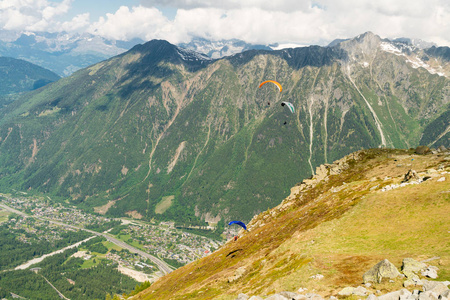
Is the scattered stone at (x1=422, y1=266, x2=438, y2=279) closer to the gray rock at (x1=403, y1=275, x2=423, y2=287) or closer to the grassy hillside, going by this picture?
the grassy hillside

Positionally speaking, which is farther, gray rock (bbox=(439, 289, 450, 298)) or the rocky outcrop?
the rocky outcrop

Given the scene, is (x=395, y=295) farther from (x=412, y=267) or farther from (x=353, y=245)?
(x=353, y=245)

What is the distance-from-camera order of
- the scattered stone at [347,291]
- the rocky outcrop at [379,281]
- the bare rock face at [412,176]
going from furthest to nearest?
the bare rock face at [412,176] < the scattered stone at [347,291] < the rocky outcrop at [379,281]

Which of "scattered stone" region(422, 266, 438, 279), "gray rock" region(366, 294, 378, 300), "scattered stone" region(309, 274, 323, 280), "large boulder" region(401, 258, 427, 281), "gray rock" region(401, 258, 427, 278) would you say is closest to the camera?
"gray rock" region(366, 294, 378, 300)

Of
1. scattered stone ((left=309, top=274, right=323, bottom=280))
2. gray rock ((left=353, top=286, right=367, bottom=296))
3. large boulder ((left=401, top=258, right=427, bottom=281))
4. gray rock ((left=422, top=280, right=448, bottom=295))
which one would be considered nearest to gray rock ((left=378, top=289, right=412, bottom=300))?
gray rock ((left=422, top=280, right=448, bottom=295))

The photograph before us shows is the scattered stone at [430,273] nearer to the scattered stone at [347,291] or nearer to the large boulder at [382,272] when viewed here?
the large boulder at [382,272]

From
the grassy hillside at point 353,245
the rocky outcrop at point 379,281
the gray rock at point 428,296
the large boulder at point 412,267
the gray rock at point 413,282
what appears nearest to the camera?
the gray rock at point 428,296

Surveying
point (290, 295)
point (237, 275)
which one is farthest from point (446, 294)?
point (237, 275)

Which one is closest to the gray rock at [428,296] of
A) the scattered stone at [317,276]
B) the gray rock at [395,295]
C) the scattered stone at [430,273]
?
the gray rock at [395,295]
